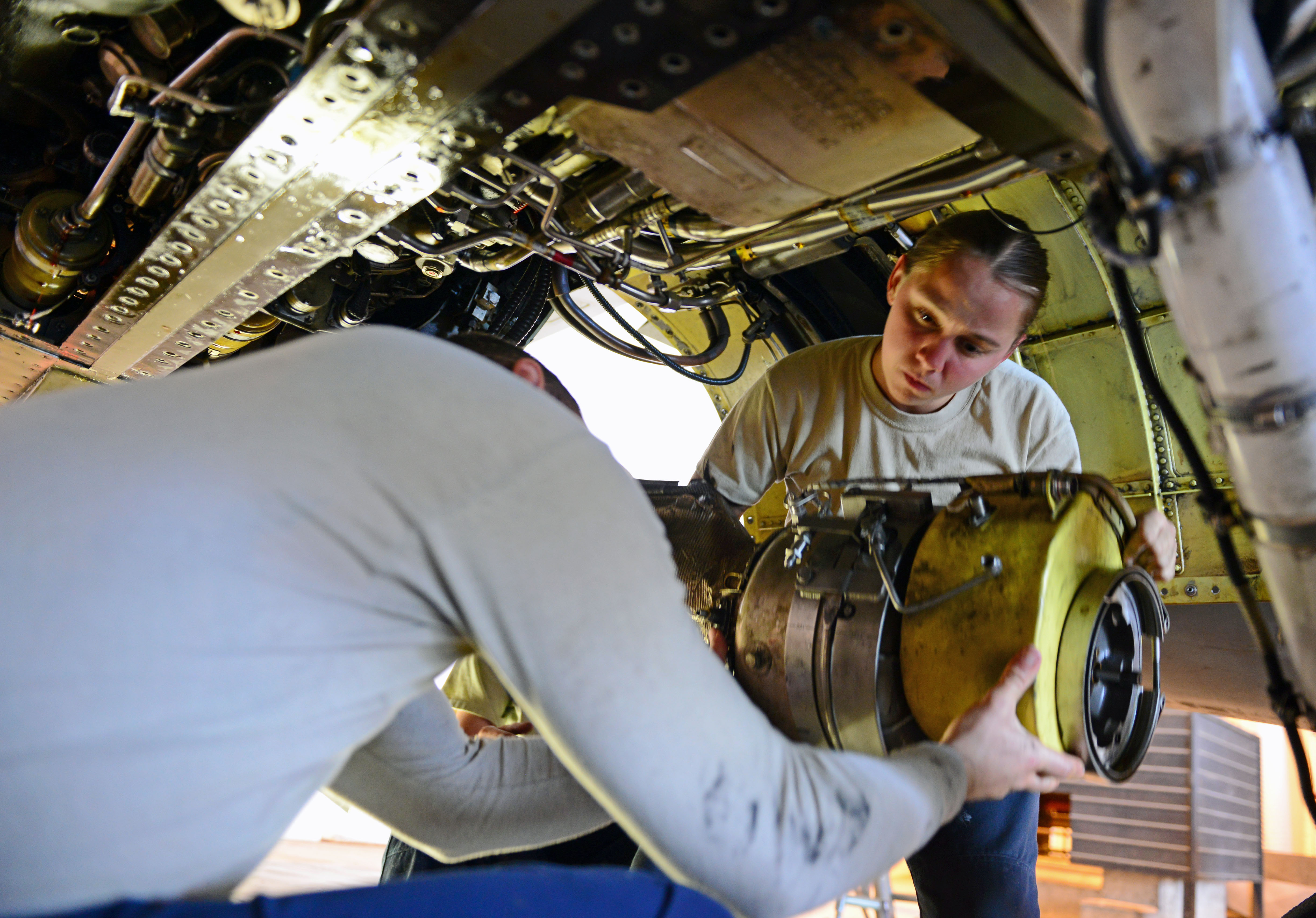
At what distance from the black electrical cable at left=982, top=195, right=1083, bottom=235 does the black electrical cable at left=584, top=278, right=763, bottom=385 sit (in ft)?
2.17

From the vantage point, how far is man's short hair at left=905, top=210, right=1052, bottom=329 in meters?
1.70

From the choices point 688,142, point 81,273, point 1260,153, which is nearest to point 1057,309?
point 688,142

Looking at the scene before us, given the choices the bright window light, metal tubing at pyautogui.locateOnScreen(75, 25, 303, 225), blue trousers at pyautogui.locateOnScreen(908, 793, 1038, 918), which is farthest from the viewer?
the bright window light

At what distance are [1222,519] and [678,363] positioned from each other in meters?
1.47

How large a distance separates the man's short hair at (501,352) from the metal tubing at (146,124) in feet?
1.67

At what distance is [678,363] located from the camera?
90.6 inches

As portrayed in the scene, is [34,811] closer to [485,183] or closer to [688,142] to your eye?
[688,142]

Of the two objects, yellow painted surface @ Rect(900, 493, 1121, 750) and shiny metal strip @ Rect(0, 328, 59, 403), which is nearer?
yellow painted surface @ Rect(900, 493, 1121, 750)

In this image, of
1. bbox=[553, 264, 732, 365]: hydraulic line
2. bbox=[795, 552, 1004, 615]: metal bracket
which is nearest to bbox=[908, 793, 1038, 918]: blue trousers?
bbox=[795, 552, 1004, 615]: metal bracket

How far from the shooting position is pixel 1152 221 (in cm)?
78

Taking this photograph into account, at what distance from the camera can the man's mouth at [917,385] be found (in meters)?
1.80

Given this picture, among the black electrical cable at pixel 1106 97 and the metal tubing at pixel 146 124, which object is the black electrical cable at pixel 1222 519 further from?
the metal tubing at pixel 146 124

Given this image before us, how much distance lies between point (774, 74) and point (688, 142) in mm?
189

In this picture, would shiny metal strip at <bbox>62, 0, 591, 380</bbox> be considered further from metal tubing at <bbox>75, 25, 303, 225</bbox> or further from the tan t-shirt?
the tan t-shirt
